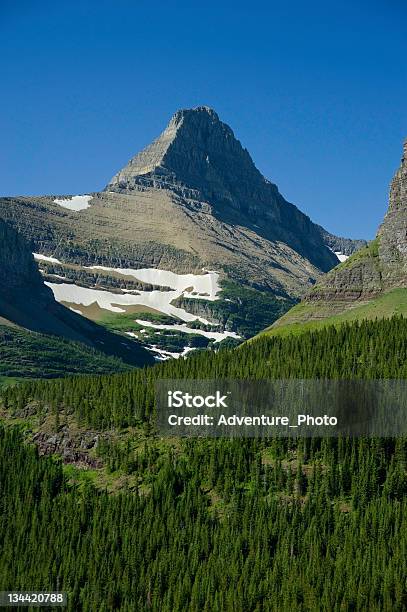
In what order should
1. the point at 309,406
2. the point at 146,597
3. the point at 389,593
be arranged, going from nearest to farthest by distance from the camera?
the point at 389,593 < the point at 146,597 < the point at 309,406

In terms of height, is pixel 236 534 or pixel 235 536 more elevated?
pixel 236 534

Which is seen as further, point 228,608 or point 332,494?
point 332,494

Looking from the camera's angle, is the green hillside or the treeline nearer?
the treeline

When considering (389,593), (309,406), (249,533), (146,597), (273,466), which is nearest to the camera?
(389,593)

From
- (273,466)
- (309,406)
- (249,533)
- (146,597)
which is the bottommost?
(146,597)

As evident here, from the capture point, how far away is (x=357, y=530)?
166 metres

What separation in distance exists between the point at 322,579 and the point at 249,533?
68.2ft

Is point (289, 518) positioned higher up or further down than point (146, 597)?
higher up

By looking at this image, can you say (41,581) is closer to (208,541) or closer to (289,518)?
(208,541)

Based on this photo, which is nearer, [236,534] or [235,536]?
[235,536]

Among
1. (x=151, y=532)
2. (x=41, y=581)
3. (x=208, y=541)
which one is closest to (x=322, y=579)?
(x=208, y=541)

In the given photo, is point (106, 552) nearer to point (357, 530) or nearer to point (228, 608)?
point (228, 608)

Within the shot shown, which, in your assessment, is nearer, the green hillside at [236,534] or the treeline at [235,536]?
the treeline at [235,536]

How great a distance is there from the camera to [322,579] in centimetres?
15388
